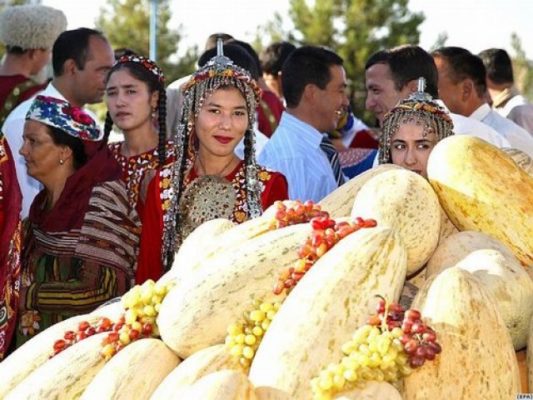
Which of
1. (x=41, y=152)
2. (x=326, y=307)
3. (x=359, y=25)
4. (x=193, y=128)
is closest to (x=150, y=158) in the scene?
(x=41, y=152)

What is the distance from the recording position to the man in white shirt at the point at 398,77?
5818 millimetres

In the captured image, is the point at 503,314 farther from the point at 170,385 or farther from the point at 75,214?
the point at 75,214

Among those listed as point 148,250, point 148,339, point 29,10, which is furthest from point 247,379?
point 29,10

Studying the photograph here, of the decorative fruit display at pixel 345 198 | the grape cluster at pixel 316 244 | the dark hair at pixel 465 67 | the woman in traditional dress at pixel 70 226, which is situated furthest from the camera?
the dark hair at pixel 465 67

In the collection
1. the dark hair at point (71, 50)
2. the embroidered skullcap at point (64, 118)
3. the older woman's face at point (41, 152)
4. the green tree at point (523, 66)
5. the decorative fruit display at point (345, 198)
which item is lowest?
the green tree at point (523, 66)

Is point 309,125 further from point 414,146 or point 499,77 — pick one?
point 499,77

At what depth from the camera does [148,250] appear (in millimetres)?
4398

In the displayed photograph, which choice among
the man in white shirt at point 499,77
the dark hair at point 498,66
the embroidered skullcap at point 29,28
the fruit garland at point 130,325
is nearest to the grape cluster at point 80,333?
the fruit garland at point 130,325

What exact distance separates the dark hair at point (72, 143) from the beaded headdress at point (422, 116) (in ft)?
5.02

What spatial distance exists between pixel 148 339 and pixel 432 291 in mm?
765

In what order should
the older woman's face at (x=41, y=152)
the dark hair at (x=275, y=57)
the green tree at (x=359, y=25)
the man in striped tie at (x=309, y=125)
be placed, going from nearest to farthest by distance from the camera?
the older woman's face at (x=41, y=152), the man in striped tie at (x=309, y=125), the dark hair at (x=275, y=57), the green tree at (x=359, y=25)

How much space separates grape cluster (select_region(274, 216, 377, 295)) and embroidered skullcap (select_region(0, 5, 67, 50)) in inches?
189

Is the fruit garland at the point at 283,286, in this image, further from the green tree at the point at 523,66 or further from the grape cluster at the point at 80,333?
the green tree at the point at 523,66

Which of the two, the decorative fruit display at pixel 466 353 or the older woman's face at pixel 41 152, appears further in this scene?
the older woman's face at pixel 41 152
